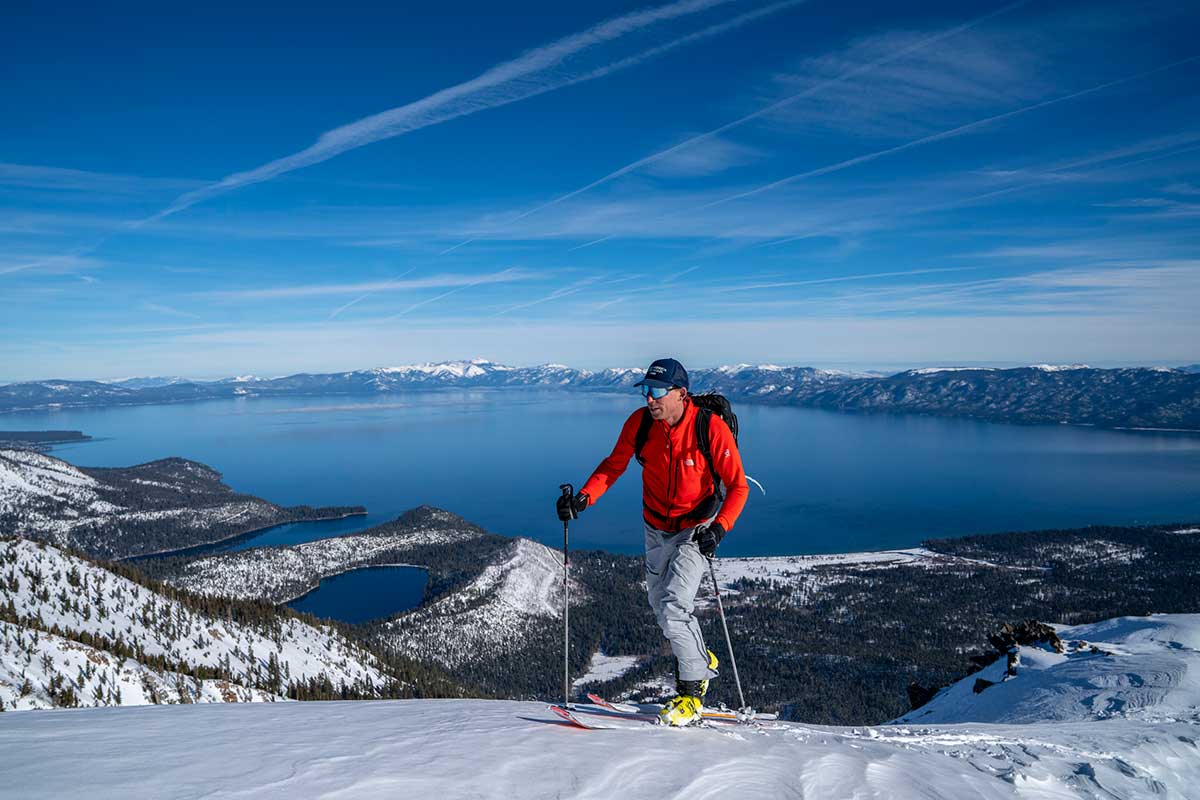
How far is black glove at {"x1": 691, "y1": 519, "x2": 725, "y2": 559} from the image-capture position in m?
7.48

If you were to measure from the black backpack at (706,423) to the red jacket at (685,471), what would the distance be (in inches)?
2.1

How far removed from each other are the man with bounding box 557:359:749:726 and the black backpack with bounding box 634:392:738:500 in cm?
4

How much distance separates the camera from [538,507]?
655 ft

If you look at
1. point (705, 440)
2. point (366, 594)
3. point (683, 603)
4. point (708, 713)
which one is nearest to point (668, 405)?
point (705, 440)

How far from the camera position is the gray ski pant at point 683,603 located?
25.3 ft

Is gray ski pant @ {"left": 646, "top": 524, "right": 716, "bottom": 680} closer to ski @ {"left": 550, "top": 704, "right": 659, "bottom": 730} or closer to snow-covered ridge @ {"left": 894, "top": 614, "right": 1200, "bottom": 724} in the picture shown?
ski @ {"left": 550, "top": 704, "right": 659, "bottom": 730}

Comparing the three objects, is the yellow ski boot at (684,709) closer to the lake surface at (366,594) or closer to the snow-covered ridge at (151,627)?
the snow-covered ridge at (151,627)

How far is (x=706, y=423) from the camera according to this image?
25.8ft

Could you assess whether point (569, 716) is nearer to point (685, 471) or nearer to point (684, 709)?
point (684, 709)

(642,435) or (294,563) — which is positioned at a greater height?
(642,435)

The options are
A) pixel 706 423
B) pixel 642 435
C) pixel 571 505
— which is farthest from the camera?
pixel 571 505

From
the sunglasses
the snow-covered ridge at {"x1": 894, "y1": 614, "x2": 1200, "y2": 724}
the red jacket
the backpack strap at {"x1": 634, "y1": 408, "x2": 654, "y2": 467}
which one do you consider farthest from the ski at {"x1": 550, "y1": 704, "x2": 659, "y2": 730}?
the snow-covered ridge at {"x1": 894, "y1": 614, "x2": 1200, "y2": 724}

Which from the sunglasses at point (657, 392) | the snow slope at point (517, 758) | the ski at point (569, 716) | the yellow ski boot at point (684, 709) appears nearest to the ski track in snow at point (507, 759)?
the snow slope at point (517, 758)

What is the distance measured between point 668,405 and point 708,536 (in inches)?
71.4
